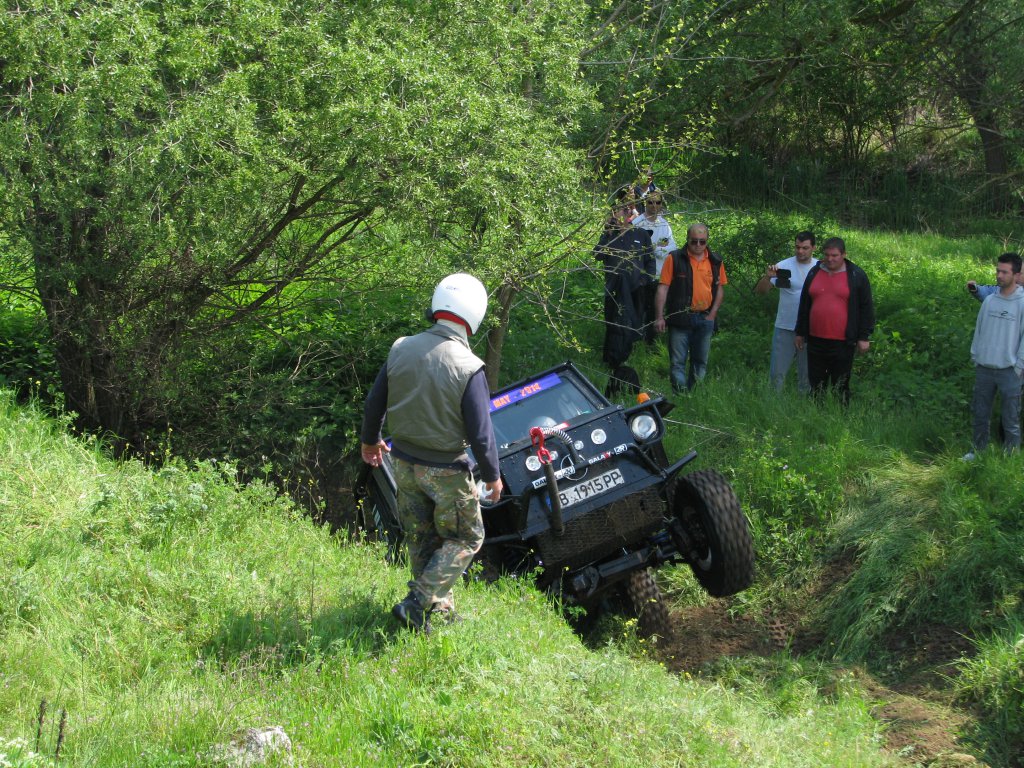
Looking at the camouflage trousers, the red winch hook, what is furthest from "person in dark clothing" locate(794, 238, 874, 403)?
the camouflage trousers

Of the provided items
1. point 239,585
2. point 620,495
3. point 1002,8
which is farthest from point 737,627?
point 1002,8

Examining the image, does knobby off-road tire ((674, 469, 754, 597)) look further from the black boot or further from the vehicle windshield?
the black boot

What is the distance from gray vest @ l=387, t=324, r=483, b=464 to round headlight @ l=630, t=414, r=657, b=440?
6.75ft

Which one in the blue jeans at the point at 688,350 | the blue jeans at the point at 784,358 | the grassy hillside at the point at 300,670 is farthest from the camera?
the blue jeans at the point at 688,350

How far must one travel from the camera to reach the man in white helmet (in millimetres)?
4957

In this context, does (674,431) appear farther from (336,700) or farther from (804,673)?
(336,700)

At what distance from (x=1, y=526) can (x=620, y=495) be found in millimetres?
3694

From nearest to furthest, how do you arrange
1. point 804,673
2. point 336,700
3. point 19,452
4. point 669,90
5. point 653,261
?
point 336,700 → point 804,673 → point 19,452 → point 653,261 → point 669,90

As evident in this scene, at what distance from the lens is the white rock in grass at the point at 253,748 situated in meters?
3.85

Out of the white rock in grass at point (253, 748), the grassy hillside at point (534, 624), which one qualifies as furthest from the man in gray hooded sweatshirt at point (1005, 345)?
the white rock in grass at point (253, 748)

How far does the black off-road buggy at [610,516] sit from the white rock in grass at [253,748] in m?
2.52

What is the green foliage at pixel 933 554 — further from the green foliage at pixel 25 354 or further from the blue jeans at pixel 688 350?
the green foliage at pixel 25 354

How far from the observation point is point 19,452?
7.37 meters

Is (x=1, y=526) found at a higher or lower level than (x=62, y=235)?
lower
